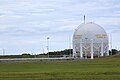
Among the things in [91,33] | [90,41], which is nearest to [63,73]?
[91,33]

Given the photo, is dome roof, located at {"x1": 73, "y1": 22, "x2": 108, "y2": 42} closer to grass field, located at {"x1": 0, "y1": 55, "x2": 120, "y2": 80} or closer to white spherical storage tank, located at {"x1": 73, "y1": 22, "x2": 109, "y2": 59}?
white spherical storage tank, located at {"x1": 73, "y1": 22, "x2": 109, "y2": 59}

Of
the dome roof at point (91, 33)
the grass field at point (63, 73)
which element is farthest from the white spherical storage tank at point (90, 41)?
the grass field at point (63, 73)

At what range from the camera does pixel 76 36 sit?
16238 cm

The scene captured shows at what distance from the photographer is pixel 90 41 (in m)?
160

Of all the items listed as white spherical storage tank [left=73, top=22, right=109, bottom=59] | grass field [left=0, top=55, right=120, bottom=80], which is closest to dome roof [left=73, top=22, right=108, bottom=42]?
white spherical storage tank [left=73, top=22, right=109, bottom=59]

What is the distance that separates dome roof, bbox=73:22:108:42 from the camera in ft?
522

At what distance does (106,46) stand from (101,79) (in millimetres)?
126772

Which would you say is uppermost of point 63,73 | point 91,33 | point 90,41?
point 91,33

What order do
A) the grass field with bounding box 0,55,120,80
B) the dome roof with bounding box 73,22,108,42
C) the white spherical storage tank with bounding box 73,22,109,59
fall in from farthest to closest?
the white spherical storage tank with bounding box 73,22,109,59 → the dome roof with bounding box 73,22,108,42 → the grass field with bounding box 0,55,120,80

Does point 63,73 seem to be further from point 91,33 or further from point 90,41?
point 90,41

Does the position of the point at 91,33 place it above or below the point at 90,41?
above

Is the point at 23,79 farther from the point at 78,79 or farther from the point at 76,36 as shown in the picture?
the point at 76,36

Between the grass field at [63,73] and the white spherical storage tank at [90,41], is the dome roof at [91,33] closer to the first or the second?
the white spherical storage tank at [90,41]

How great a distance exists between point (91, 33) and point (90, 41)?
137 inches
